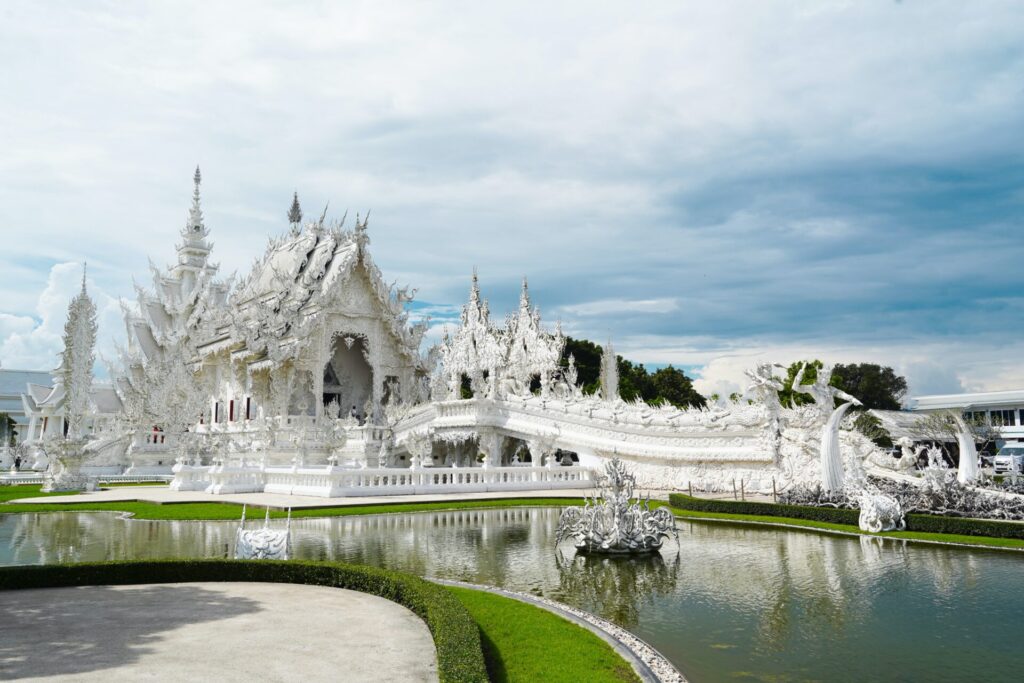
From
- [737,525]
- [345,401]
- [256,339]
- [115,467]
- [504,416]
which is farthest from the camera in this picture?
[345,401]

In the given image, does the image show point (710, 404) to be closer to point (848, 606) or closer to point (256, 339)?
point (848, 606)

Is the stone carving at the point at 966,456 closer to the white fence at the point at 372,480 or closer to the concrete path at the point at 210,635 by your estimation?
the white fence at the point at 372,480

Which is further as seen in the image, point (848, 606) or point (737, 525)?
point (737, 525)

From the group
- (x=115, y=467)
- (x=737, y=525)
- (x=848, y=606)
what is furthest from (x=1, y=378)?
(x=848, y=606)

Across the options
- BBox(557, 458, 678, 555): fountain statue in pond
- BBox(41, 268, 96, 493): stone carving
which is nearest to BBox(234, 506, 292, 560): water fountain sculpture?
BBox(557, 458, 678, 555): fountain statue in pond

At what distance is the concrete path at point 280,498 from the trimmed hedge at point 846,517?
3478 millimetres

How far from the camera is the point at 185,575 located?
27.6ft

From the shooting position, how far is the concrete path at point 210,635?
5.04 m

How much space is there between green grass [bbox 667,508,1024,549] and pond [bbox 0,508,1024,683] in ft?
1.50

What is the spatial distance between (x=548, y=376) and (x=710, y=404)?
2076cm

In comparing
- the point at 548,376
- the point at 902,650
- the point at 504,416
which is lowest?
the point at 902,650

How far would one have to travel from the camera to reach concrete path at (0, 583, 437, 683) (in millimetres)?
5043

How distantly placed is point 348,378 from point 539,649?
99.9 feet

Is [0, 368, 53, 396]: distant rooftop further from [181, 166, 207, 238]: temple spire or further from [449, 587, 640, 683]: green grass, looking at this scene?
[449, 587, 640, 683]: green grass
